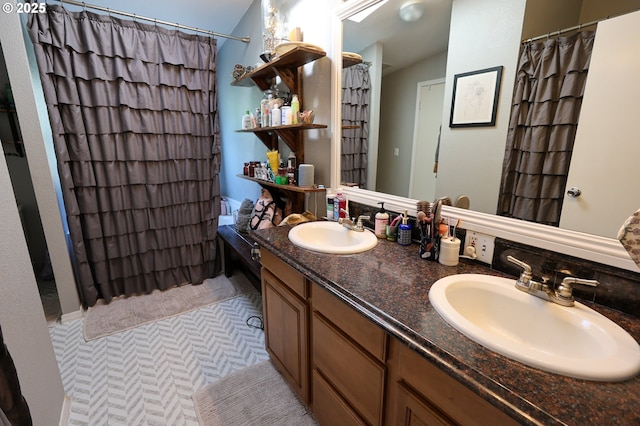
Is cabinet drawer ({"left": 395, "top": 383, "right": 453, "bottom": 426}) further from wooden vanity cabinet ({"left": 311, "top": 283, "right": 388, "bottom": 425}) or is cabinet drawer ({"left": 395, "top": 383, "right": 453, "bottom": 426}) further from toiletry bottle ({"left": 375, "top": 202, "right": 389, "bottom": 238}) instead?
toiletry bottle ({"left": 375, "top": 202, "right": 389, "bottom": 238})

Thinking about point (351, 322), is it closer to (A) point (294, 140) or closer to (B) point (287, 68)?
(A) point (294, 140)

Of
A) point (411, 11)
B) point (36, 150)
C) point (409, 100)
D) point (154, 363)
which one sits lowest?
point (154, 363)

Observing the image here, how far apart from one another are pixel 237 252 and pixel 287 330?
1012mm

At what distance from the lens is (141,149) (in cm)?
220

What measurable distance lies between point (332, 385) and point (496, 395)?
733mm

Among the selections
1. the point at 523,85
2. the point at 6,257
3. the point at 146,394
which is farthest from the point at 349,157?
the point at 146,394

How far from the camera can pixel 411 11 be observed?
1.28 meters

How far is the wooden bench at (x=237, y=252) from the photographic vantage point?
2.08 m

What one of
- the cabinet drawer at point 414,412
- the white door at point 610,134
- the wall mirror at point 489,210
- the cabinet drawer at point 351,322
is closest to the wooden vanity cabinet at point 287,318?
the cabinet drawer at point 351,322

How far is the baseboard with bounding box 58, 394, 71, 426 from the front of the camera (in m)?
1.36

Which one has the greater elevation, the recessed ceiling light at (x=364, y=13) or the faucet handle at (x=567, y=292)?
the recessed ceiling light at (x=364, y=13)

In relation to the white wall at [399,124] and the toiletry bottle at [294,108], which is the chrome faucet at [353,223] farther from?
the toiletry bottle at [294,108]

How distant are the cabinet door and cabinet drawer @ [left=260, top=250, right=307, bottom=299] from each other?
0.03 metres

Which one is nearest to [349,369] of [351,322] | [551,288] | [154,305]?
[351,322]
